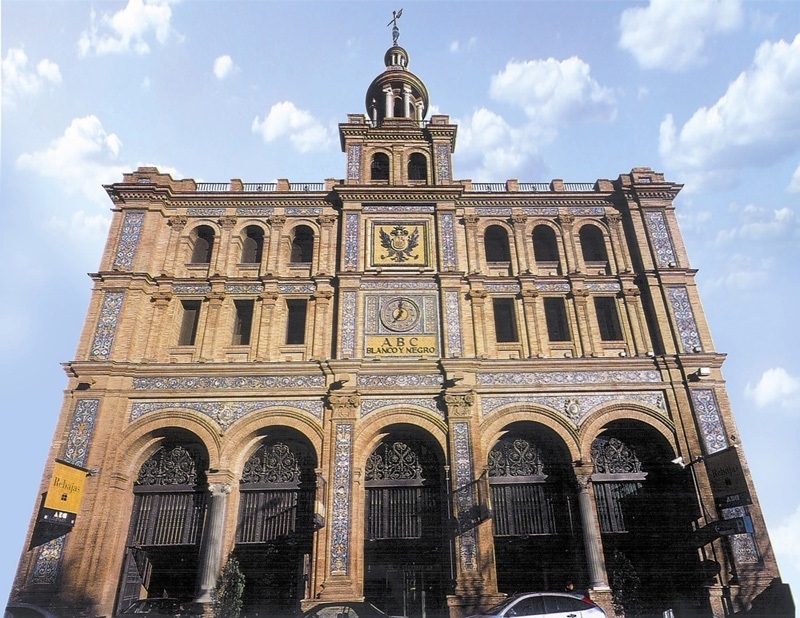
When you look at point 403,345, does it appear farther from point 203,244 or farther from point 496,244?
point 203,244

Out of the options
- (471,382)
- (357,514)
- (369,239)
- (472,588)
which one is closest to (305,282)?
(369,239)

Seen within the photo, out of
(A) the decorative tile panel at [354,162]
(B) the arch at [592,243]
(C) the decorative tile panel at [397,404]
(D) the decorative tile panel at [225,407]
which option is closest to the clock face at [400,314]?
(C) the decorative tile panel at [397,404]

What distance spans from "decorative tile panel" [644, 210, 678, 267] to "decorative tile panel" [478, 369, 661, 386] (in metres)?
4.81

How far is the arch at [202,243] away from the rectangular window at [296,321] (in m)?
4.15

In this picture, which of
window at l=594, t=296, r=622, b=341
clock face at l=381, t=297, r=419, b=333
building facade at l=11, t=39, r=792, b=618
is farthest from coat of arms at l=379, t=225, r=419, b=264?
window at l=594, t=296, r=622, b=341

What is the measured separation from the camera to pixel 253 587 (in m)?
17.0

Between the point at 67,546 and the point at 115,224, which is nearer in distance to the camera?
the point at 67,546

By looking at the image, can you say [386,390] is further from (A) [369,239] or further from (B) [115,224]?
(B) [115,224]

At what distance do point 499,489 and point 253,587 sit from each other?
8284 millimetres

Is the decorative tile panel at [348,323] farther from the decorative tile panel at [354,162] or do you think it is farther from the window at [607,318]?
the window at [607,318]

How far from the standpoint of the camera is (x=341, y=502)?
55.7ft

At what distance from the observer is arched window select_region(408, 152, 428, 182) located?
24.0 m

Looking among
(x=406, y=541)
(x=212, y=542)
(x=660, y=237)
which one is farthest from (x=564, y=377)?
(x=212, y=542)

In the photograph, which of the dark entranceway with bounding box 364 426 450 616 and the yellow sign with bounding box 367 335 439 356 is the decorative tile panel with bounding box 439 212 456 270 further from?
the dark entranceway with bounding box 364 426 450 616
